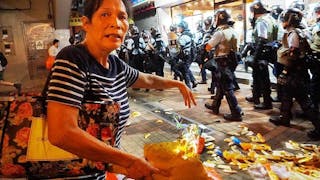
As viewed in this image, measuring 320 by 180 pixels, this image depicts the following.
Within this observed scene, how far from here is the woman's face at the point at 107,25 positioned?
160 centimetres

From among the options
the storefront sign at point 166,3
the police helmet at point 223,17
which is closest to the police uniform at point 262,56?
the police helmet at point 223,17

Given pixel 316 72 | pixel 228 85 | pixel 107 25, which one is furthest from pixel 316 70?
pixel 107 25

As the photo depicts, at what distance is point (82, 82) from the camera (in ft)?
4.95

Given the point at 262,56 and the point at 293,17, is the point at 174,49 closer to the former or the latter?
the point at 262,56

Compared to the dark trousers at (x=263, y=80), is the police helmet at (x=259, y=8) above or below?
above

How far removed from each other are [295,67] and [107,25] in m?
5.19

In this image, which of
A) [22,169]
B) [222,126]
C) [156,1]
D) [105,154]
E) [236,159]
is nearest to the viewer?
[105,154]

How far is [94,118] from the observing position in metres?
1.57

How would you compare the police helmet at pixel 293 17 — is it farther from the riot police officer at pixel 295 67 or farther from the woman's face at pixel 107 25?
the woman's face at pixel 107 25

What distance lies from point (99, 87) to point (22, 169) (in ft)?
2.12

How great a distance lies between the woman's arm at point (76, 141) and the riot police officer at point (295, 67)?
5067 millimetres

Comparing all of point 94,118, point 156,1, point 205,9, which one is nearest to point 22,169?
point 94,118

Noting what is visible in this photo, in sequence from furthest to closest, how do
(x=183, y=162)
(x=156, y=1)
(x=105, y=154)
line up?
(x=156, y=1) < (x=183, y=162) < (x=105, y=154)

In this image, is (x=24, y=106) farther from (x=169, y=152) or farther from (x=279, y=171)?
(x=279, y=171)
